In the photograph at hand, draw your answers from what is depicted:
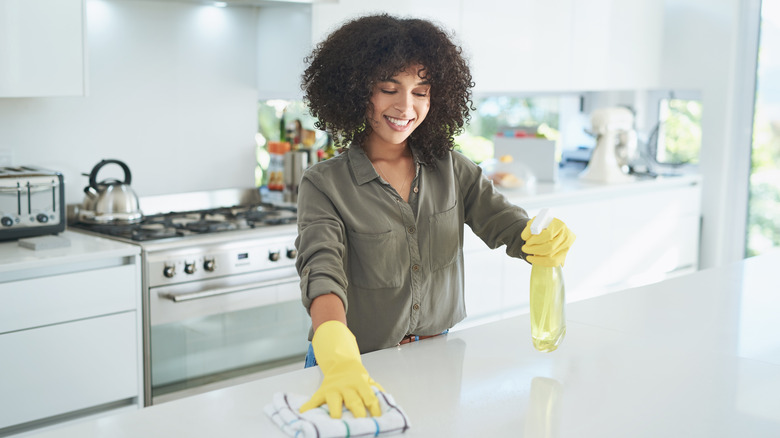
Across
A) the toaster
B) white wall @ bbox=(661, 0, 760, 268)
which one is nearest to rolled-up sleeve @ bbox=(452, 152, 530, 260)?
the toaster

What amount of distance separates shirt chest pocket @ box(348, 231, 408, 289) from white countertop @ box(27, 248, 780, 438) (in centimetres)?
14

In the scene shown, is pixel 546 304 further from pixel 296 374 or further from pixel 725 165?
pixel 725 165

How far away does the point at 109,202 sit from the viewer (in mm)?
2812

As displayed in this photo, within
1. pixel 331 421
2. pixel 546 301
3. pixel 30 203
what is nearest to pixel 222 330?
pixel 30 203

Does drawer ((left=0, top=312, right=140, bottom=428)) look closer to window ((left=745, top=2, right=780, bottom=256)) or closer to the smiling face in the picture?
the smiling face

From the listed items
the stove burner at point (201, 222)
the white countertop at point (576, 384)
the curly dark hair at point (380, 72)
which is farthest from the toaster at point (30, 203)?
the white countertop at point (576, 384)

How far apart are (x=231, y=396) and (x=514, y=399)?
44cm

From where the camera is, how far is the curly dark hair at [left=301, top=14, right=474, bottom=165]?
158cm

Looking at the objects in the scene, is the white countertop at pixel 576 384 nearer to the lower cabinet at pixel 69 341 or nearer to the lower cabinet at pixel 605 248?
the lower cabinet at pixel 69 341

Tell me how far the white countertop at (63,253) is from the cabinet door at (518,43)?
69.2 inches

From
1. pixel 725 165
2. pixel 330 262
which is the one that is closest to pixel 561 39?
pixel 725 165

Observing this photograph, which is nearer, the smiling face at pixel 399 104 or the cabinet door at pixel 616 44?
the smiling face at pixel 399 104

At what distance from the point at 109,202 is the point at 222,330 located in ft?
1.91

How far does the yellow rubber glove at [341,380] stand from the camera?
1162mm
